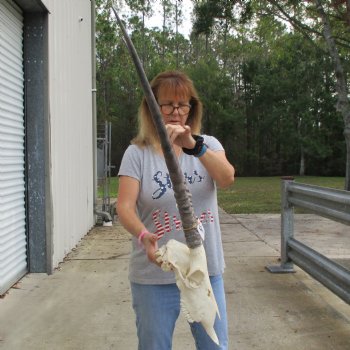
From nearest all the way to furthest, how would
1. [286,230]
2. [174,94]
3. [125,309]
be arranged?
1. [174,94]
2. [125,309]
3. [286,230]

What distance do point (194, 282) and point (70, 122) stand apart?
5.70m

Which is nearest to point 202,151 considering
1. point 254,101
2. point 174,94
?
point 174,94

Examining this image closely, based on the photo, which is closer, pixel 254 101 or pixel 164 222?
pixel 164 222

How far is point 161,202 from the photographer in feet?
7.10

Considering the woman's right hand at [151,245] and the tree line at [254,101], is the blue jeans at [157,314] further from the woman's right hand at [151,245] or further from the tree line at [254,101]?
the tree line at [254,101]

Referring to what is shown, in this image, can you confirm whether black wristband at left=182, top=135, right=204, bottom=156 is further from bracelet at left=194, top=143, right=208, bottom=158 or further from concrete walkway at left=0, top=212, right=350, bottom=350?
concrete walkway at left=0, top=212, right=350, bottom=350

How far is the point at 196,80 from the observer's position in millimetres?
41125

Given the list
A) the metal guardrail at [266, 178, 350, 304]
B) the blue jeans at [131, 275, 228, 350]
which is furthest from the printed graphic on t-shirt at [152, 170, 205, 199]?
the metal guardrail at [266, 178, 350, 304]

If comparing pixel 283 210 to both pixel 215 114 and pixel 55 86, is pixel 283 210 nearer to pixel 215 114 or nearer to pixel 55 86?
pixel 55 86

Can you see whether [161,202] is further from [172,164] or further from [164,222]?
[172,164]

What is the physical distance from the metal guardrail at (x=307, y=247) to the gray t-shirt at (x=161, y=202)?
2021 millimetres

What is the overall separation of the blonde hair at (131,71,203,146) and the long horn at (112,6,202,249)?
2.03ft

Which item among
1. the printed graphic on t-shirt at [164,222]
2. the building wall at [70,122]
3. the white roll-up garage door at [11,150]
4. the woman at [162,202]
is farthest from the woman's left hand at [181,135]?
the building wall at [70,122]

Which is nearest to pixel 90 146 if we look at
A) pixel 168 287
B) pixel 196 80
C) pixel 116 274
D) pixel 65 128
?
pixel 65 128
